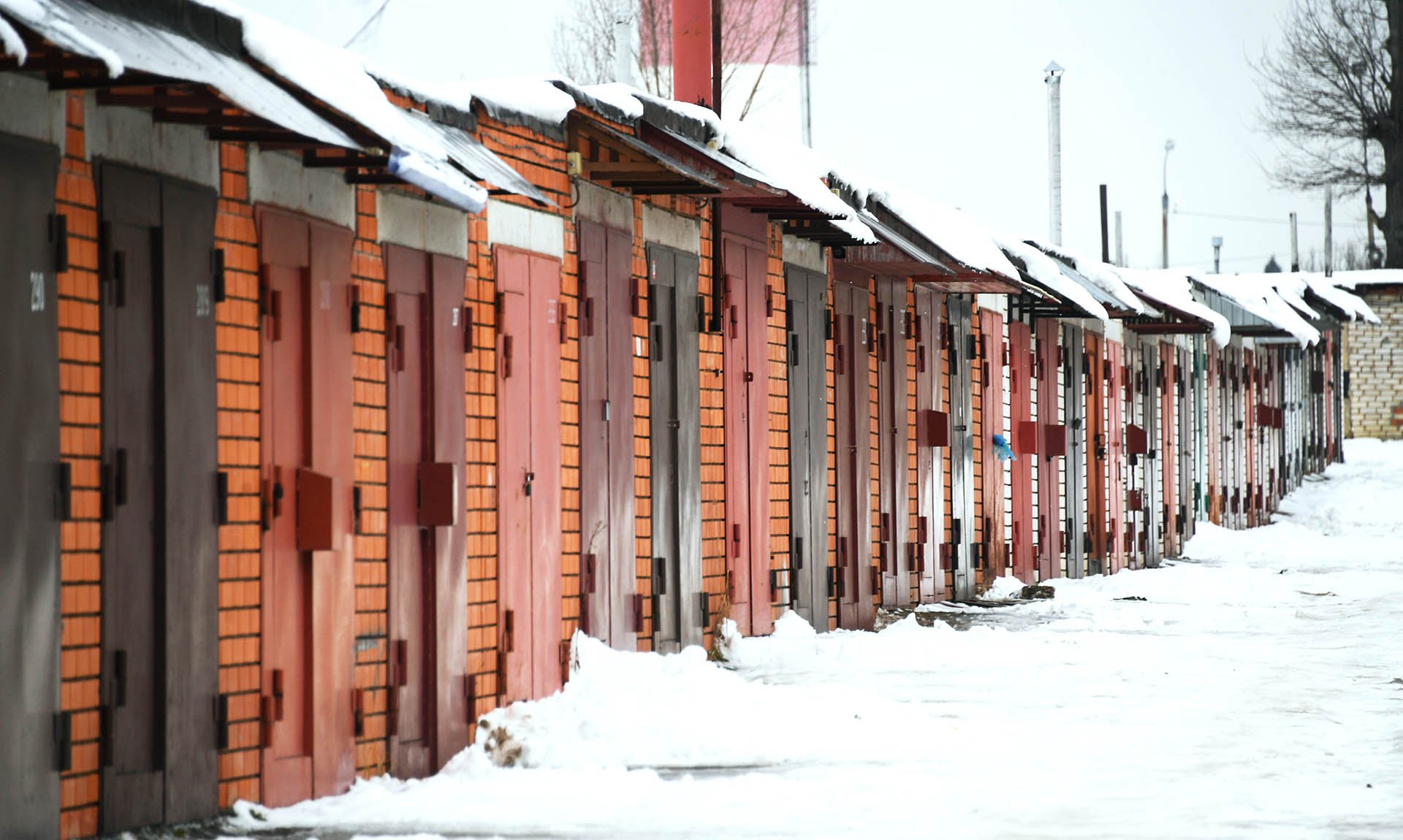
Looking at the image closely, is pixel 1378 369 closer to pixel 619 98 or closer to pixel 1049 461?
pixel 1049 461

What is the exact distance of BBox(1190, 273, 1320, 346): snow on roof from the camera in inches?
1023

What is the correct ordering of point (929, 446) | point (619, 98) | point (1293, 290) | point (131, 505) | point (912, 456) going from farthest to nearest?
point (1293, 290) < point (929, 446) < point (912, 456) < point (619, 98) < point (131, 505)

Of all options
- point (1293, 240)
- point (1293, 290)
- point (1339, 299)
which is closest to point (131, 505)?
point (1293, 290)

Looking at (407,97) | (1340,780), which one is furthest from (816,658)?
(407,97)

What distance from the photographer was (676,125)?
10.3m

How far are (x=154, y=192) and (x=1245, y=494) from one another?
88.7ft

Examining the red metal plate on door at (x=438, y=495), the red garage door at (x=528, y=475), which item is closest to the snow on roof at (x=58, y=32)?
the red metal plate on door at (x=438, y=495)

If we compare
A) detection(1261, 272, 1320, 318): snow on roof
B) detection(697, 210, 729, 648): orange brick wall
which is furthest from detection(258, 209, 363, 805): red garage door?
detection(1261, 272, 1320, 318): snow on roof

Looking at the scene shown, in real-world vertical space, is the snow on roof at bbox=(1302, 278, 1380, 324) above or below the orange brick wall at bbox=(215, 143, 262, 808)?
above

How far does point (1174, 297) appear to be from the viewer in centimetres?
2198

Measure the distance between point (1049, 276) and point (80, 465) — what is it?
43.2 feet

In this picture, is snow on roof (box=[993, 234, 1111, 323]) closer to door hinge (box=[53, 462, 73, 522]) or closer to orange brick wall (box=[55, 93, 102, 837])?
orange brick wall (box=[55, 93, 102, 837])

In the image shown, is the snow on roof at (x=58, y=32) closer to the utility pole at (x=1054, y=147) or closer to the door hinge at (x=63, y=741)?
the door hinge at (x=63, y=741)

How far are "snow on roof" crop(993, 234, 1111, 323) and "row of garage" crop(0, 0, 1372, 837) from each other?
2.73 metres
